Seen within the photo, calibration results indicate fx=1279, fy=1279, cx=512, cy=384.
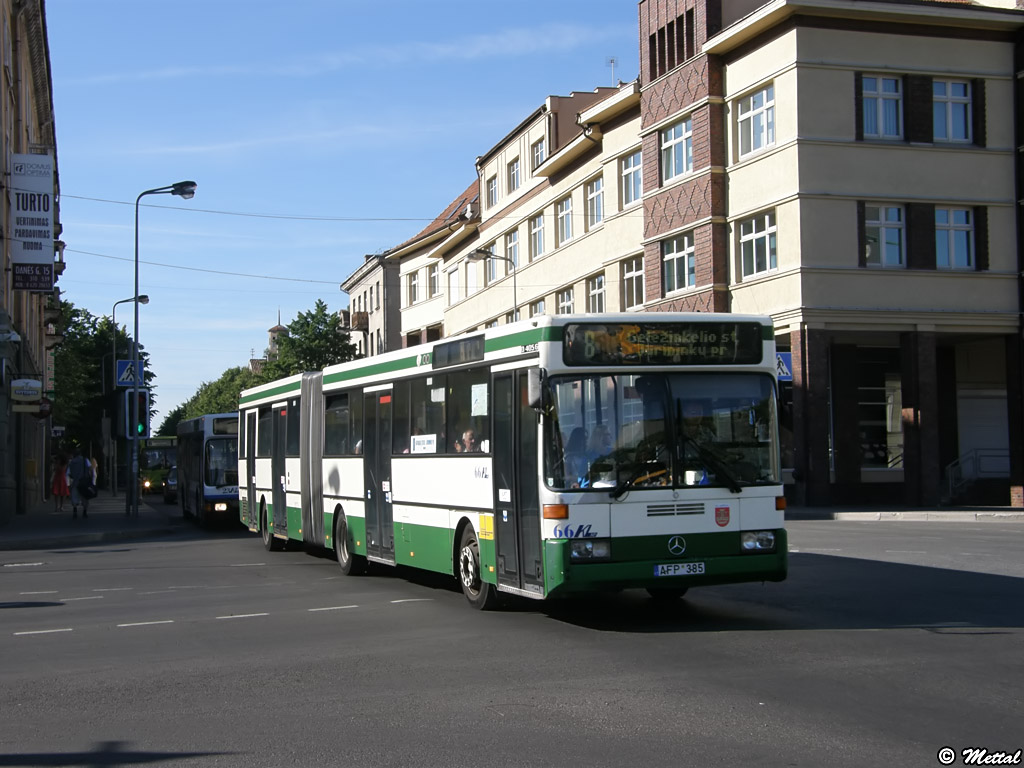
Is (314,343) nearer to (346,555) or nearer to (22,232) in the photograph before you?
(22,232)

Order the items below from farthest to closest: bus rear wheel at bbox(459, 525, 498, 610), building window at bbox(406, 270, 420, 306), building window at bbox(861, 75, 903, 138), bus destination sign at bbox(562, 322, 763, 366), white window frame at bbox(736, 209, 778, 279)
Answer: building window at bbox(406, 270, 420, 306) < white window frame at bbox(736, 209, 778, 279) < building window at bbox(861, 75, 903, 138) < bus rear wheel at bbox(459, 525, 498, 610) < bus destination sign at bbox(562, 322, 763, 366)

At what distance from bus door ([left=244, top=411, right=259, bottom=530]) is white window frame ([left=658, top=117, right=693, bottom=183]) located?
734 inches

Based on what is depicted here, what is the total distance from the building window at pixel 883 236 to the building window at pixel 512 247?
21.9m

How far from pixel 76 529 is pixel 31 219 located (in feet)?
33.5

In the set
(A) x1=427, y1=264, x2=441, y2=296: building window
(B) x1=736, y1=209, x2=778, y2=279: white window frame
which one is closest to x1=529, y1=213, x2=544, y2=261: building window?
(B) x1=736, y1=209, x2=778, y2=279: white window frame

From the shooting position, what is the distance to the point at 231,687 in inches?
353

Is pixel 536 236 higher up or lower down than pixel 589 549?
higher up

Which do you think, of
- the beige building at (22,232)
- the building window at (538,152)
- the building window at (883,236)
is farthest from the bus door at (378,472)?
the building window at (538,152)

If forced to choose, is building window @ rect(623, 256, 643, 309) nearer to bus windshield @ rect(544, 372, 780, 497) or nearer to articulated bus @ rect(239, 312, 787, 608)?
articulated bus @ rect(239, 312, 787, 608)

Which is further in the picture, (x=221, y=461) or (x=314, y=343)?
(x=314, y=343)

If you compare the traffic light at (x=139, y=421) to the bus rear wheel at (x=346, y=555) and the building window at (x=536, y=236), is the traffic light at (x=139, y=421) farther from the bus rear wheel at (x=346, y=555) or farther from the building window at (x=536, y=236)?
the building window at (x=536, y=236)

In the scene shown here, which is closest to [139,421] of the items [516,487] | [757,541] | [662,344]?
[516,487]

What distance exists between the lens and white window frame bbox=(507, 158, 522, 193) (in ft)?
183

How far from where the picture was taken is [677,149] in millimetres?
39531
